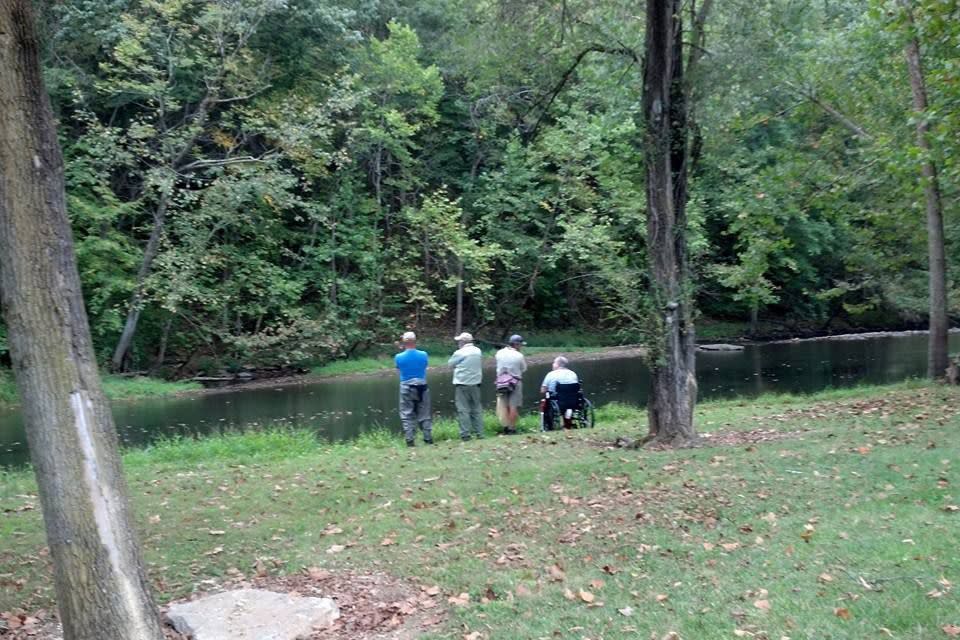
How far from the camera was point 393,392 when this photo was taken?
26.3 meters

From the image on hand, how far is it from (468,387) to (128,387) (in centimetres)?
1739

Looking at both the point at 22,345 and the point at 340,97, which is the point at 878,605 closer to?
the point at 22,345

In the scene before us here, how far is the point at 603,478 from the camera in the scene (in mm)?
9055

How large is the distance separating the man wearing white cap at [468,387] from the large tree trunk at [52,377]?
978 centimetres

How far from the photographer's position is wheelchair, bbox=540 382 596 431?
1491 centimetres

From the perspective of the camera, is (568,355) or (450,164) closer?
(568,355)

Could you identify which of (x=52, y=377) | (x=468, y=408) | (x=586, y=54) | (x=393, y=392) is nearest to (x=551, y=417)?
(x=468, y=408)

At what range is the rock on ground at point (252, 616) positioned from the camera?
18.5 feet

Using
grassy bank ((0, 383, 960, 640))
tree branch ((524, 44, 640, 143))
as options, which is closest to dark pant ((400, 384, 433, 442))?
grassy bank ((0, 383, 960, 640))

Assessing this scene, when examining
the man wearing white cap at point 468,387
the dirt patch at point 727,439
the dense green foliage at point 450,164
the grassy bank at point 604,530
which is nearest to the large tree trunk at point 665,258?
the dirt patch at point 727,439

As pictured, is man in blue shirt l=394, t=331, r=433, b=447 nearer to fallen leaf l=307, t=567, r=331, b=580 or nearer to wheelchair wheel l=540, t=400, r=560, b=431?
wheelchair wheel l=540, t=400, r=560, b=431

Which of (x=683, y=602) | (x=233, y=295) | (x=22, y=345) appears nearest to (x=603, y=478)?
(x=683, y=602)

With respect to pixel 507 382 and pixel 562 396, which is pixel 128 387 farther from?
pixel 562 396

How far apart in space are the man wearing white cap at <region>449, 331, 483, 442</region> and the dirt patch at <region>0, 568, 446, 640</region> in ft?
25.6
